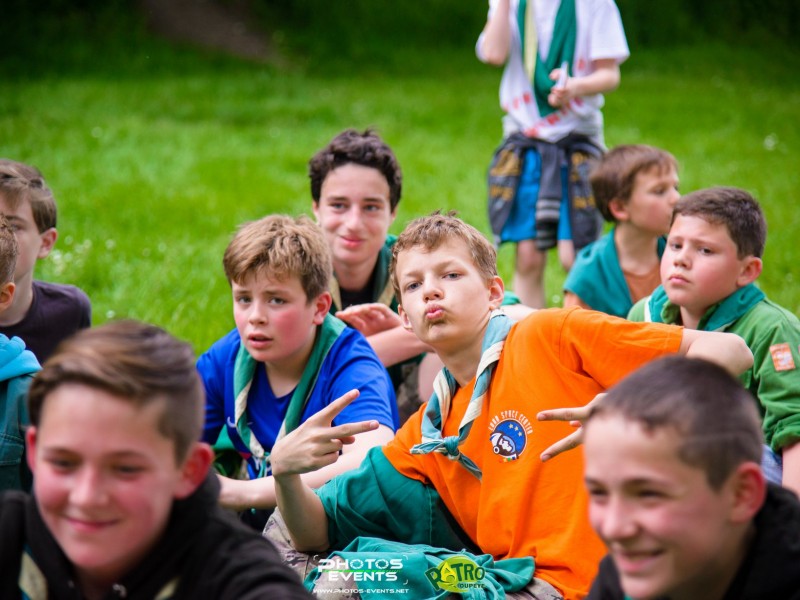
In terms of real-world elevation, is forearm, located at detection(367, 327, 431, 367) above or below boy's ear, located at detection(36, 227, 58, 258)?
below

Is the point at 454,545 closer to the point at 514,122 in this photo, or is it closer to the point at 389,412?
the point at 389,412

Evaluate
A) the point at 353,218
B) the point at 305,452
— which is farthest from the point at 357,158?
the point at 305,452

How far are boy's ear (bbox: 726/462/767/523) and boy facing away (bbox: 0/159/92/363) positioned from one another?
2988 millimetres

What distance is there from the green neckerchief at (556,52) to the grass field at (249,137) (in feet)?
4.13

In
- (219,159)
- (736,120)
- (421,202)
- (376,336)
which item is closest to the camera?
(376,336)

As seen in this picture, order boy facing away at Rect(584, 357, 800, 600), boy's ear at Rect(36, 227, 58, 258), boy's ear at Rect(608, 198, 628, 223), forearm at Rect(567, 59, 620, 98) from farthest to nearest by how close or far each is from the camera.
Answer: forearm at Rect(567, 59, 620, 98) → boy's ear at Rect(608, 198, 628, 223) → boy's ear at Rect(36, 227, 58, 258) → boy facing away at Rect(584, 357, 800, 600)

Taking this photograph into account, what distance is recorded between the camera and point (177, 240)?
7.36 metres

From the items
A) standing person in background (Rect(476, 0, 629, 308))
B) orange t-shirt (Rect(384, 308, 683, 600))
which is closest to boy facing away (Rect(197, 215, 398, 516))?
orange t-shirt (Rect(384, 308, 683, 600))

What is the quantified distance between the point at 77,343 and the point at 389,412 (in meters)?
1.69

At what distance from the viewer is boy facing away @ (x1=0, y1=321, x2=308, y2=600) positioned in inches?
75.1

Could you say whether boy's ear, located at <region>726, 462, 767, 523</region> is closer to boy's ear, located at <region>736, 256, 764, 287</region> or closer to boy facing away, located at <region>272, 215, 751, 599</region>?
boy facing away, located at <region>272, 215, 751, 599</region>

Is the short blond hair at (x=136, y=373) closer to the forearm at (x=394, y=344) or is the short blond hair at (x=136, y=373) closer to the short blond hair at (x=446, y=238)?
the short blond hair at (x=446, y=238)

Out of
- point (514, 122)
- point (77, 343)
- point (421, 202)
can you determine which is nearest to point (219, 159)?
point (421, 202)

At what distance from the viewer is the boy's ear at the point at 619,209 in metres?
4.90
